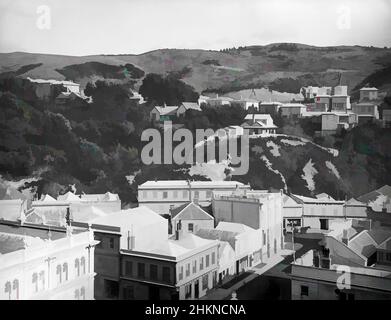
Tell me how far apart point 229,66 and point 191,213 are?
332 inches

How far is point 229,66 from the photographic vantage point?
22.2 metres

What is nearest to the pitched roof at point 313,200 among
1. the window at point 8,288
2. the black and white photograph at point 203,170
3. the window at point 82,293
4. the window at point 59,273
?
the black and white photograph at point 203,170

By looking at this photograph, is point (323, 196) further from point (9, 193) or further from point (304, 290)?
point (9, 193)

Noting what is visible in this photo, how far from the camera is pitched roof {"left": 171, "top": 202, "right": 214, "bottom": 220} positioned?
1655cm

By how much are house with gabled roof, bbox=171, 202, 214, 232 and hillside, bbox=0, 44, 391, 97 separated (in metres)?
5.71

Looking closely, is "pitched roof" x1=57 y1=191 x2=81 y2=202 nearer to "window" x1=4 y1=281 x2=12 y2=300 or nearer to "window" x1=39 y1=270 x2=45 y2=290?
"window" x1=39 y1=270 x2=45 y2=290

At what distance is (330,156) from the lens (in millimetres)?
19797

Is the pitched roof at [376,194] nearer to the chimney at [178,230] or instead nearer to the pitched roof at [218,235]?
the pitched roof at [218,235]

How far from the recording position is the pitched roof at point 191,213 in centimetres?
1655

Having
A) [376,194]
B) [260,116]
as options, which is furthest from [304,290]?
[260,116]

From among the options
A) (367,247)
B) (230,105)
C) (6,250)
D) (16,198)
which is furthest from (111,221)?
(230,105)

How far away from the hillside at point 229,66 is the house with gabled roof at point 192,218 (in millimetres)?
5706

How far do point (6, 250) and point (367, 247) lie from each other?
956 cm

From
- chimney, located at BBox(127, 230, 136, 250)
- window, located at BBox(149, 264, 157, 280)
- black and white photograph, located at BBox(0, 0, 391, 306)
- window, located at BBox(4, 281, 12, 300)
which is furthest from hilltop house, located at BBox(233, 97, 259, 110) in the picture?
window, located at BBox(4, 281, 12, 300)
